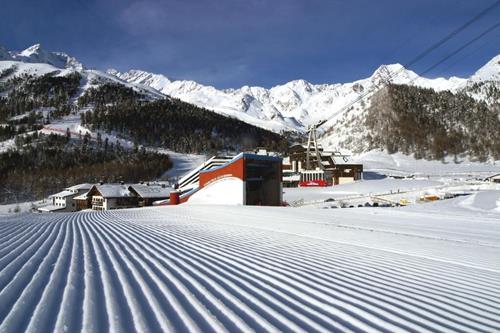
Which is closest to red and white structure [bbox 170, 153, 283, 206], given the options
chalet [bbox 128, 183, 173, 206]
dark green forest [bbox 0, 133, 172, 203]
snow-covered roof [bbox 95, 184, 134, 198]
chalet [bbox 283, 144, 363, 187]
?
chalet [bbox 128, 183, 173, 206]

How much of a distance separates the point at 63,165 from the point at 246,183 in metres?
96.7

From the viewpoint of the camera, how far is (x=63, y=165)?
106 metres

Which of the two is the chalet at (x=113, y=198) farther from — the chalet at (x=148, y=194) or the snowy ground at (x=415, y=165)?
the snowy ground at (x=415, y=165)

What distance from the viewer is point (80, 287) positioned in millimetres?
3939

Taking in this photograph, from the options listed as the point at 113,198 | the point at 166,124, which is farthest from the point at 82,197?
the point at 166,124

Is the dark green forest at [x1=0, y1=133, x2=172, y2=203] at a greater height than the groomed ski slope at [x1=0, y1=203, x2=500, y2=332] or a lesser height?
greater

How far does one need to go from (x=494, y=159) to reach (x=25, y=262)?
11204 cm

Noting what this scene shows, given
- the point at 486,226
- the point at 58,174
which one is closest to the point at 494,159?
the point at 486,226

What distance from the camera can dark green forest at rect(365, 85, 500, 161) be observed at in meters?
101

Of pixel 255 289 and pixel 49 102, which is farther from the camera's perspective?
pixel 49 102

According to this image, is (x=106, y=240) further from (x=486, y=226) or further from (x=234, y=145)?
(x=234, y=145)

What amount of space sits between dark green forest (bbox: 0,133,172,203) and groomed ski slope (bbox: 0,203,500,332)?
9066cm

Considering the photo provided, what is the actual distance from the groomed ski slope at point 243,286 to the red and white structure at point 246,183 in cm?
1874

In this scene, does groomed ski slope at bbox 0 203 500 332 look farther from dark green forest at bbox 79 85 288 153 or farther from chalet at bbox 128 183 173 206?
dark green forest at bbox 79 85 288 153
